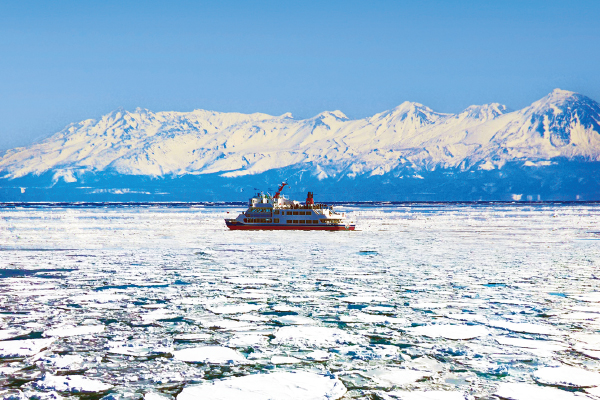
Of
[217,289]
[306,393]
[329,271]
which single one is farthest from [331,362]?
[329,271]

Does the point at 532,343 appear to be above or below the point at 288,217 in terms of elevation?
below

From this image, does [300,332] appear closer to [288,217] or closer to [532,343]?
[532,343]

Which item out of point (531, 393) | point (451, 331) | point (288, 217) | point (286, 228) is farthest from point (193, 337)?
point (288, 217)

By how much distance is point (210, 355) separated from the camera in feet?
36.7

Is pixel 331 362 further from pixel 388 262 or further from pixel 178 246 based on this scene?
pixel 178 246

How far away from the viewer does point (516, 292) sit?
1869cm

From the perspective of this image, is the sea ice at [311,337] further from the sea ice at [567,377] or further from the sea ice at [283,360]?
the sea ice at [567,377]

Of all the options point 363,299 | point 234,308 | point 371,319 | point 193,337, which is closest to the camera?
point 193,337

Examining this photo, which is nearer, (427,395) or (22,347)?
(427,395)

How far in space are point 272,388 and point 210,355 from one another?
7.21 ft

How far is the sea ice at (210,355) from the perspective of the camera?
10891 mm

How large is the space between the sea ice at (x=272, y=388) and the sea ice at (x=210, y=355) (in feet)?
3.46

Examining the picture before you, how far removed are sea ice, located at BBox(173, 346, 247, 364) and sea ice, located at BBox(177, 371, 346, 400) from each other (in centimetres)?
106

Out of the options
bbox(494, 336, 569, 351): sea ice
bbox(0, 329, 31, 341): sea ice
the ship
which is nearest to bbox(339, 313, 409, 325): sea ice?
bbox(494, 336, 569, 351): sea ice
